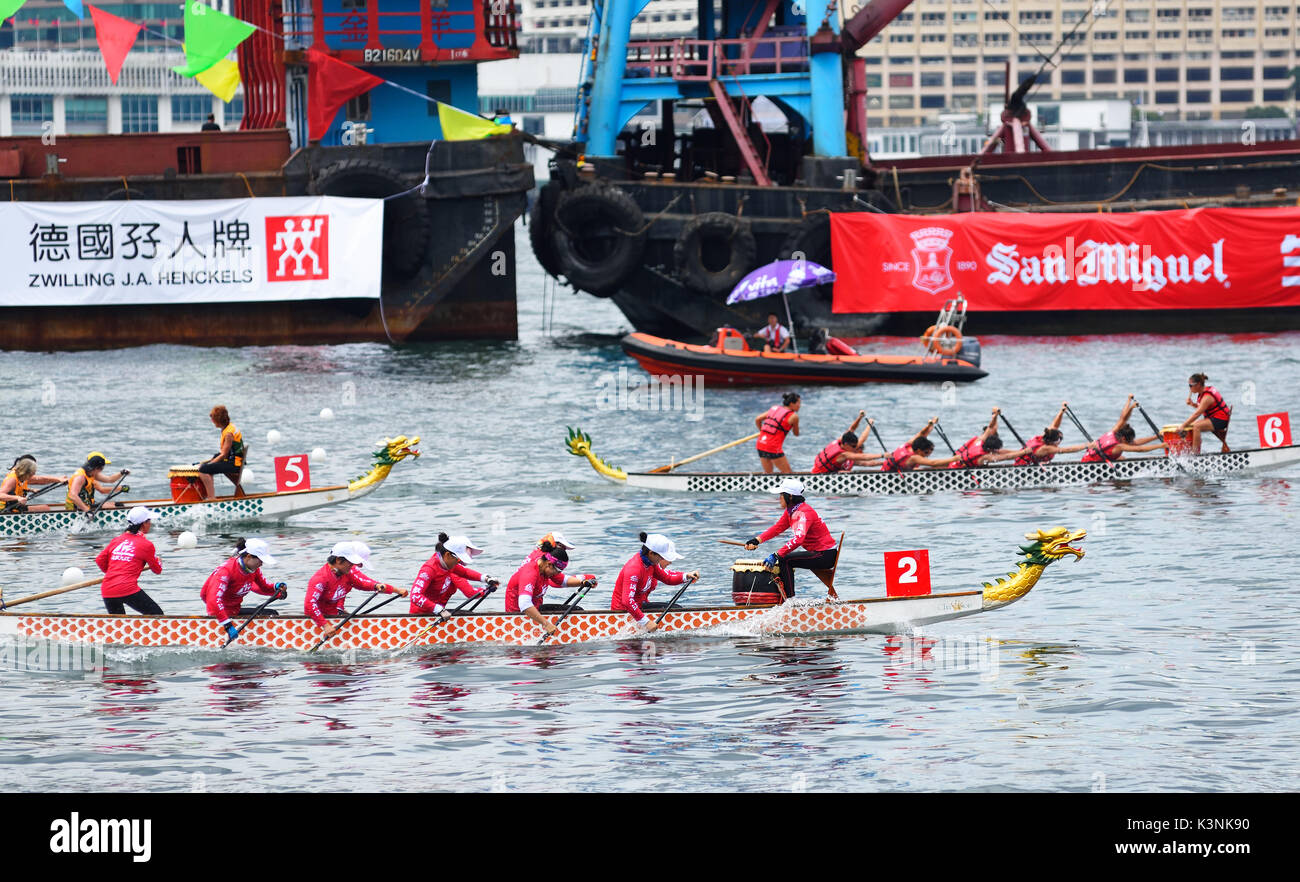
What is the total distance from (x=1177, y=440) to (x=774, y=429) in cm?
770

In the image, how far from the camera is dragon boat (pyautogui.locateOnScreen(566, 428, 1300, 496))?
32.5 m

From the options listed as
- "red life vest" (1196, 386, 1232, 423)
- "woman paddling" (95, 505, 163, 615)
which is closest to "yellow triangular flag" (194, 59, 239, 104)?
"red life vest" (1196, 386, 1232, 423)

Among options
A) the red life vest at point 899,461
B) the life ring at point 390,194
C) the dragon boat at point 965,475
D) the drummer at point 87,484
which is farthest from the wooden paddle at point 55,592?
the life ring at point 390,194

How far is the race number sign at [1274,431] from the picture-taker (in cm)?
3312

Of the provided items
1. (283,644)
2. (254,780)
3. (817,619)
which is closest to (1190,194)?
(817,619)

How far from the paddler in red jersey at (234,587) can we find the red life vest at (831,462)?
13039mm

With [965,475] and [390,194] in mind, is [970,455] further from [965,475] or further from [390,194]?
[390,194]

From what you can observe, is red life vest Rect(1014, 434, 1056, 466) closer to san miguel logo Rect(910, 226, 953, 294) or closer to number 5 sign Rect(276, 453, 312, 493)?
number 5 sign Rect(276, 453, 312, 493)

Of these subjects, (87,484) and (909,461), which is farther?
(909,461)

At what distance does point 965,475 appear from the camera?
32.7 m

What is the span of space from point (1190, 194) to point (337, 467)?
3229 centimetres

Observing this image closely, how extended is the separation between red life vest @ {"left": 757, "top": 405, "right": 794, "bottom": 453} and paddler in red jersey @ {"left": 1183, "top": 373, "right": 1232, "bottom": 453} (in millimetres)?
7420

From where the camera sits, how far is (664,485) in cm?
3284

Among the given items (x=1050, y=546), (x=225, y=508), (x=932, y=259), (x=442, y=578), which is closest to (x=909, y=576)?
(x=1050, y=546)
